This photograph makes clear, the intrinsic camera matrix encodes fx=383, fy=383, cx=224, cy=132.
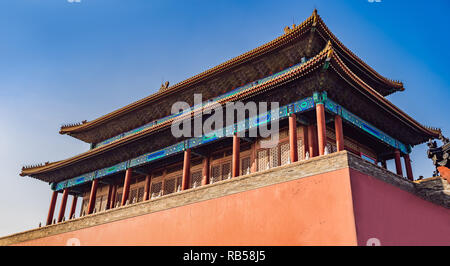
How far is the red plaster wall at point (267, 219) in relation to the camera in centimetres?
779

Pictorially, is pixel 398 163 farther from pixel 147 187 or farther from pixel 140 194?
pixel 140 194

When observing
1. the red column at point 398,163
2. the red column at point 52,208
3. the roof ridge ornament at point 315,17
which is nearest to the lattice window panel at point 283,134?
the roof ridge ornament at point 315,17

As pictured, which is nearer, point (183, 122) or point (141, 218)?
point (141, 218)

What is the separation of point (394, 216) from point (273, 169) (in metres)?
2.91

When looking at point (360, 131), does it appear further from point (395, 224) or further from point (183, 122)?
point (183, 122)

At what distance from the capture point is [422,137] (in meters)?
14.2

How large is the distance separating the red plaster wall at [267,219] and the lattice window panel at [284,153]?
106 inches

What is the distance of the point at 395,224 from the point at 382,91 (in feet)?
29.1

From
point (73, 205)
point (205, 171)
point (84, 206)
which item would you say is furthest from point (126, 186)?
point (73, 205)

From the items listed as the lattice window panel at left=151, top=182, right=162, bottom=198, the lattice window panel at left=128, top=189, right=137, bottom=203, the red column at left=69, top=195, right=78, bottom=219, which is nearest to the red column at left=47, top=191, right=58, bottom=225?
the red column at left=69, top=195, right=78, bottom=219

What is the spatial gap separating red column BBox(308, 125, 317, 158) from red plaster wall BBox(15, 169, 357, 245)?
2.80m

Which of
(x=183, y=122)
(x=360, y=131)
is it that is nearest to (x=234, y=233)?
(x=183, y=122)

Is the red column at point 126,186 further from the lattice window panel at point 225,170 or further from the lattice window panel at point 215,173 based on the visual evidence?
the lattice window panel at point 225,170

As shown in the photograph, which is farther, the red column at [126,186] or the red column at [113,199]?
the red column at [113,199]
